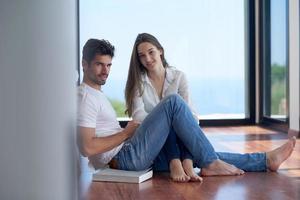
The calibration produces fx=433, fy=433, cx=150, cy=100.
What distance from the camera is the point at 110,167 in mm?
1466

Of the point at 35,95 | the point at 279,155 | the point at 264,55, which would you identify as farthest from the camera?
the point at 264,55

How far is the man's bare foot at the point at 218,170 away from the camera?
4.72 ft

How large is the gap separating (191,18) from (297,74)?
0.95 metres

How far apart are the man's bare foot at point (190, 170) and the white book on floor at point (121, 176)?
121 millimetres

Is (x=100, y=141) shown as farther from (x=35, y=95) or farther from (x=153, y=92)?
(x=35, y=95)

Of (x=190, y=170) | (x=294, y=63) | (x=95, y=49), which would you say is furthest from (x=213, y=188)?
(x=294, y=63)

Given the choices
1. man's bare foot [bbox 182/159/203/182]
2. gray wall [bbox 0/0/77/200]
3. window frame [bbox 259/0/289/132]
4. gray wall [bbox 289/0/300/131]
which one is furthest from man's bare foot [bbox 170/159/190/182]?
window frame [bbox 259/0/289/132]

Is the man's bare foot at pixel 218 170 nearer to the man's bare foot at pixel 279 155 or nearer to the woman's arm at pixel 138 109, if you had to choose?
the man's bare foot at pixel 279 155

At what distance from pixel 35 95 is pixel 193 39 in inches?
129

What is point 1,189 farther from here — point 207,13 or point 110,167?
point 207,13

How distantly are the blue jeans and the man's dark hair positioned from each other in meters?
0.25

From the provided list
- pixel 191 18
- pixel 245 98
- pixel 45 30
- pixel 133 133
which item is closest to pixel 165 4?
pixel 191 18

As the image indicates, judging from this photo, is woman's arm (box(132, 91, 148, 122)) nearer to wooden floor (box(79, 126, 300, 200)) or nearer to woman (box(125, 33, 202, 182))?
woman (box(125, 33, 202, 182))

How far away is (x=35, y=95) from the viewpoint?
0.16 metres
